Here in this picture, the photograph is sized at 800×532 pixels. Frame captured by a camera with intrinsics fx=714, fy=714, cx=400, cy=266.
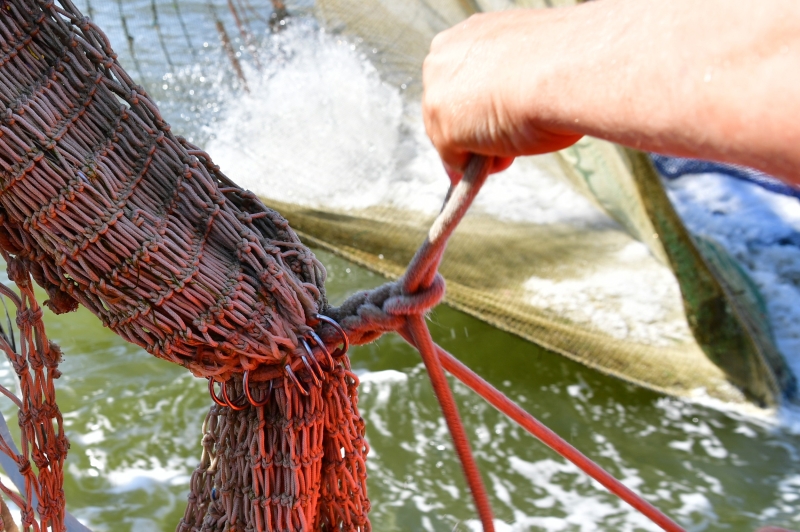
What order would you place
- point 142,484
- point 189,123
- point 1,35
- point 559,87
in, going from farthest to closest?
point 189,123
point 142,484
point 1,35
point 559,87

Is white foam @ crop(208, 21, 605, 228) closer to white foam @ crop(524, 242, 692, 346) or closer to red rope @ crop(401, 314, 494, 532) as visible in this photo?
white foam @ crop(524, 242, 692, 346)

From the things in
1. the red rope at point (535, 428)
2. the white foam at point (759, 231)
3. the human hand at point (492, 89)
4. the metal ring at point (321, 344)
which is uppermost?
the white foam at point (759, 231)

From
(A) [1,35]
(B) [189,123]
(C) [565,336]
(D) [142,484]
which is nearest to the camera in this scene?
(A) [1,35]

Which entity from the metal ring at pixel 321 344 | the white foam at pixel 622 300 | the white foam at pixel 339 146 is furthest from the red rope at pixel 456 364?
the white foam at pixel 339 146

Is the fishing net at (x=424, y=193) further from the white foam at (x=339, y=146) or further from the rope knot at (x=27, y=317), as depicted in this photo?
the rope knot at (x=27, y=317)

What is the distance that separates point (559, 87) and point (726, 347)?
247 centimetres

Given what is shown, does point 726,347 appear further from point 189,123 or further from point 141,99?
point 189,123

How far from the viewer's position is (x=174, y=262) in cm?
91

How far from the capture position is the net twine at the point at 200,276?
89 cm

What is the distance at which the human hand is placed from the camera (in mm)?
594

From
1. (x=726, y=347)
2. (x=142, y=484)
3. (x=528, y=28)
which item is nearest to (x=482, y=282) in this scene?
(x=726, y=347)

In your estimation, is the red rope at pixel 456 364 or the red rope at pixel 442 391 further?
the red rope at pixel 442 391

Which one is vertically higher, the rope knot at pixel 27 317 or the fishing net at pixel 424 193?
the fishing net at pixel 424 193

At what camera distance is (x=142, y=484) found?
237 cm
